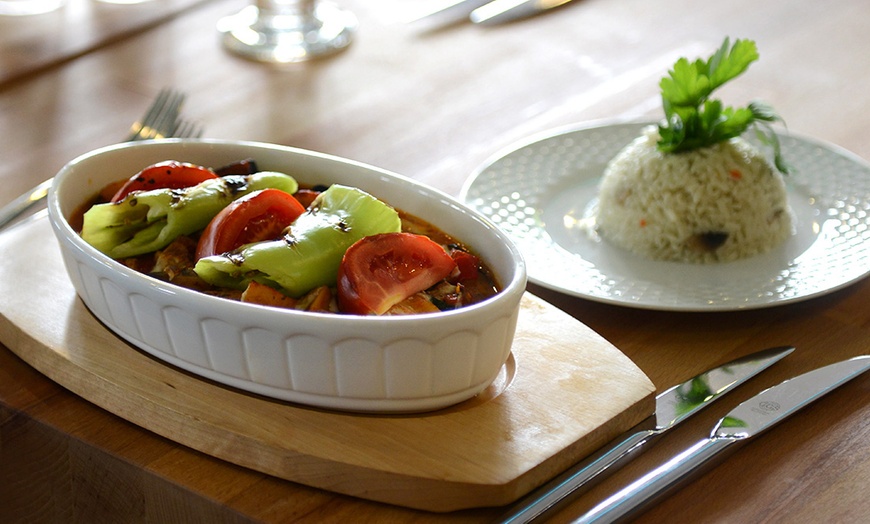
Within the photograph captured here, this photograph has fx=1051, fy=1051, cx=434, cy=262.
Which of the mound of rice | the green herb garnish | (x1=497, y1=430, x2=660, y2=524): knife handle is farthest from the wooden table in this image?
the green herb garnish

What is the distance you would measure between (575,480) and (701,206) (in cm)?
50

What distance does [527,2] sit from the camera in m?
2.16

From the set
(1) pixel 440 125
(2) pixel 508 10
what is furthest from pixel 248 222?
(2) pixel 508 10

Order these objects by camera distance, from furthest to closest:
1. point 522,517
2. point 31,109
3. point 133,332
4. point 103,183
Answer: point 31,109, point 103,183, point 133,332, point 522,517

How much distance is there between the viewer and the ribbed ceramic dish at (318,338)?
2.73 feet

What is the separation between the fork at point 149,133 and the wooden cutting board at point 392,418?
33 cm

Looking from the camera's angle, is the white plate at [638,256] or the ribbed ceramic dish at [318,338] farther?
the white plate at [638,256]

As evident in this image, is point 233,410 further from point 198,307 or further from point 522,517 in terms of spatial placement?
point 522,517

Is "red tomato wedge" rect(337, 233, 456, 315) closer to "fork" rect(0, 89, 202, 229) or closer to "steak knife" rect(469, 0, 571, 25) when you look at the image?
"fork" rect(0, 89, 202, 229)

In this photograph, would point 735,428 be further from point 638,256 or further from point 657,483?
point 638,256

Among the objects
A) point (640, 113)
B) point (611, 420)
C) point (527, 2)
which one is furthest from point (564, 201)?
point (527, 2)

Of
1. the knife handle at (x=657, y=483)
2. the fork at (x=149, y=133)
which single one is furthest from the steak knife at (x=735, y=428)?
the fork at (x=149, y=133)

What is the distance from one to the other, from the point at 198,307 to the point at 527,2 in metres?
1.47

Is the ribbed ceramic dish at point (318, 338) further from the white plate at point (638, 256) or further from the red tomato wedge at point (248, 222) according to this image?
the white plate at point (638, 256)
